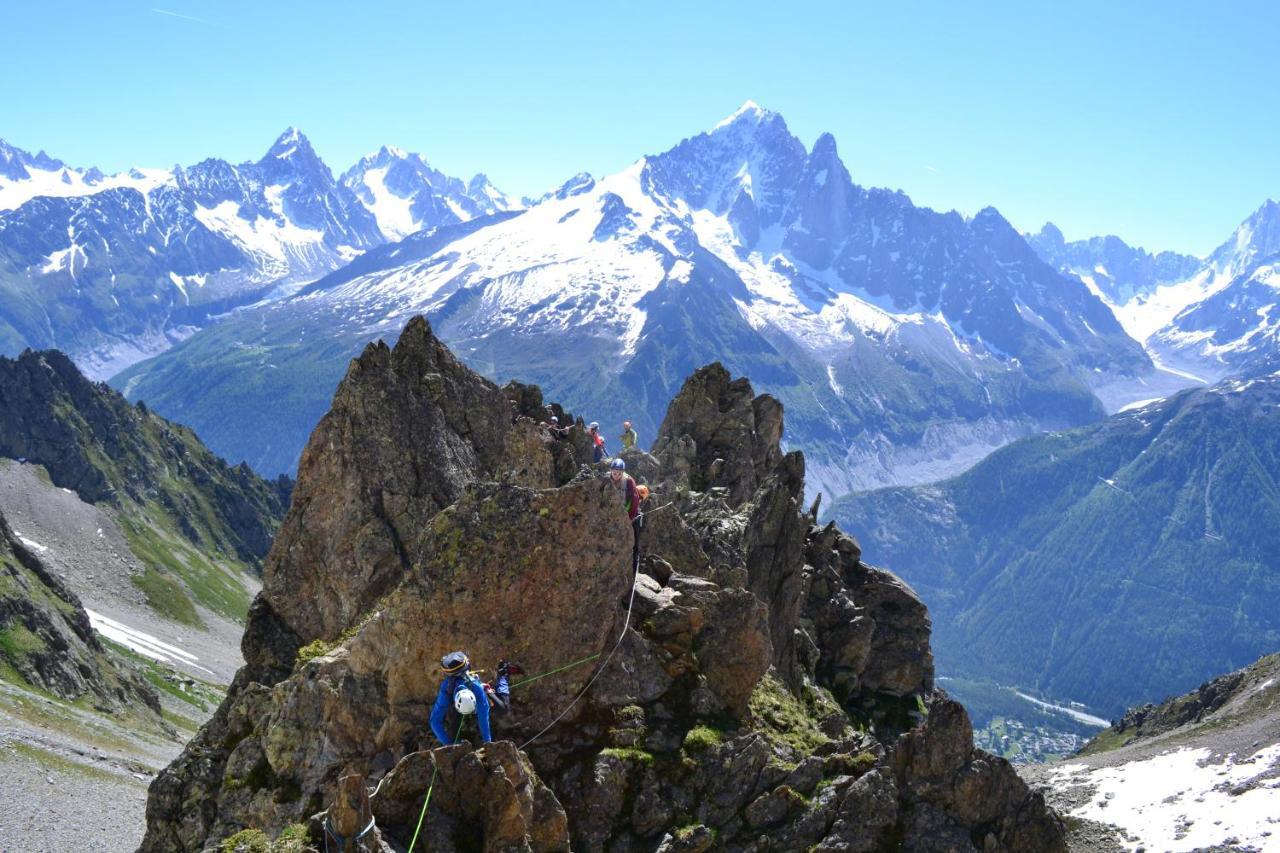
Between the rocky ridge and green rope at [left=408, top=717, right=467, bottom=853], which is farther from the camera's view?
the rocky ridge

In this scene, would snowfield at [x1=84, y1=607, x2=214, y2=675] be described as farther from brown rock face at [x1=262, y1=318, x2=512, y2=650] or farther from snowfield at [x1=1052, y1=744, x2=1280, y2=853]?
brown rock face at [x1=262, y1=318, x2=512, y2=650]

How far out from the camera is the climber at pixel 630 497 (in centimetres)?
3020

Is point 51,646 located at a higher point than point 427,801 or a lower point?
lower

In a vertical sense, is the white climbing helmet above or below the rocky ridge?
above

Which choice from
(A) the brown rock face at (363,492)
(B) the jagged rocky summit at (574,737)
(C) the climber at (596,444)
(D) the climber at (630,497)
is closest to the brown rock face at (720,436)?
(C) the climber at (596,444)

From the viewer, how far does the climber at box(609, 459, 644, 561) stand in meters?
30.2

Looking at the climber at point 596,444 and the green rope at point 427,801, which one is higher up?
the climber at point 596,444

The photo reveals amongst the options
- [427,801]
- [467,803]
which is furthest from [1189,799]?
[427,801]

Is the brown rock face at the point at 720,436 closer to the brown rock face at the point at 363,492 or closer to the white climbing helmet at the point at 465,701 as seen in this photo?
the brown rock face at the point at 363,492

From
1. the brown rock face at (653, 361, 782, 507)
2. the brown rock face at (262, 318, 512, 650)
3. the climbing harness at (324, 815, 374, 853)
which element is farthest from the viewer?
the brown rock face at (653, 361, 782, 507)

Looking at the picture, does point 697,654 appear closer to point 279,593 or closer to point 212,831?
point 212,831

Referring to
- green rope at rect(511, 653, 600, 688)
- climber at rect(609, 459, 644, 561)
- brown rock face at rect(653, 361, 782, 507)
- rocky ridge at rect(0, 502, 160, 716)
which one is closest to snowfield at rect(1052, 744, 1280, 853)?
brown rock face at rect(653, 361, 782, 507)

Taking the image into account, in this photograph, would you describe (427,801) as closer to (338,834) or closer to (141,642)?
(338,834)

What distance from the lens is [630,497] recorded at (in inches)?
1320
